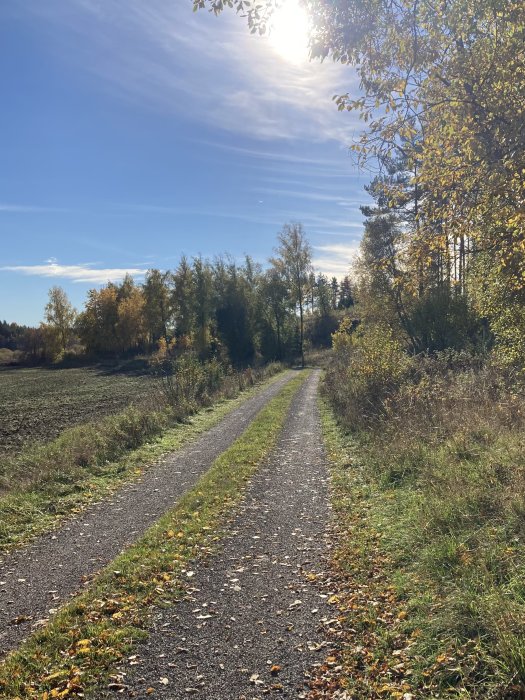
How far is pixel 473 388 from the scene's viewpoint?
12.4 m

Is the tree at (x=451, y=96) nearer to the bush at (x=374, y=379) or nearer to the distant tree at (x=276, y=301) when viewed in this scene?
the bush at (x=374, y=379)

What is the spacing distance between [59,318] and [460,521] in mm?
92143

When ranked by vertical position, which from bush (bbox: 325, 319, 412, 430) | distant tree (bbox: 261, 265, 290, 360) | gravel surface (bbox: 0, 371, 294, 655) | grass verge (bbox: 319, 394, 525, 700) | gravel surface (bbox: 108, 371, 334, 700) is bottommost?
gravel surface (bbox: 0, 371, 294, 655)

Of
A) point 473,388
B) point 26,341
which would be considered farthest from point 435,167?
point 26,341

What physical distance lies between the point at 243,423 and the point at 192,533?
1091 cm

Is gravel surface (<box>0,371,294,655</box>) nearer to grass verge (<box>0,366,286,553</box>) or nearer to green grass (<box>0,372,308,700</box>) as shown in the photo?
green grass (<box>0,372,308,700</box>)

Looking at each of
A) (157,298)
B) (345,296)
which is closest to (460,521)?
(157,298)

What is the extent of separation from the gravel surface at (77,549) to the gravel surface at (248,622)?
1.51 meters

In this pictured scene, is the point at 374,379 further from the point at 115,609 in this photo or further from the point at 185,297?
the point at 185,297

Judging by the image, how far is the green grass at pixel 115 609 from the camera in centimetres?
411

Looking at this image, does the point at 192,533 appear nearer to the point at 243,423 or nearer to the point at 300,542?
the point at 300,542

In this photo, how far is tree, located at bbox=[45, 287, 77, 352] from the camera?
8700 cm

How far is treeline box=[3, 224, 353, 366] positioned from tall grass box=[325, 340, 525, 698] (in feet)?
106

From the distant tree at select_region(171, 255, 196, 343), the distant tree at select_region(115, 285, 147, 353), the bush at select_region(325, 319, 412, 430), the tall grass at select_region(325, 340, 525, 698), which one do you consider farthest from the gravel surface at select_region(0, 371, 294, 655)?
the distant tree at select_region(115, 285, 147, 353)
